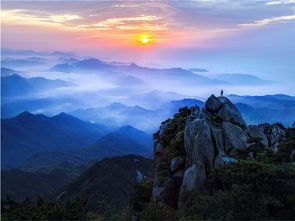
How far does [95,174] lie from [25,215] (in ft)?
287

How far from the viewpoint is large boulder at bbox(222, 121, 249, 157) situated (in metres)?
29.6

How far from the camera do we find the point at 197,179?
2630 centimetres

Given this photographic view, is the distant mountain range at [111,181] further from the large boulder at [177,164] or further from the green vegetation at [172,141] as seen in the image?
the large boulder at [177,164]

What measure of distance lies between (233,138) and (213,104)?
21.6 feet

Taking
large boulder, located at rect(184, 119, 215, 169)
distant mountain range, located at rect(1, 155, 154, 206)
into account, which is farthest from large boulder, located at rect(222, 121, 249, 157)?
distant mountain range, located at rect(1, 155, 154, 206)

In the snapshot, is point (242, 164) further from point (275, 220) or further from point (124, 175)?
point (124, 175)

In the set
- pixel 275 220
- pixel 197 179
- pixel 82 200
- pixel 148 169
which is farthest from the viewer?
pixel 148 169

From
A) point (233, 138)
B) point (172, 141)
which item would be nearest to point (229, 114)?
point (233, 138)

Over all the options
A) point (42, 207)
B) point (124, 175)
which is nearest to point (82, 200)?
point (42, 207)

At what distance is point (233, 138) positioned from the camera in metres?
30.3

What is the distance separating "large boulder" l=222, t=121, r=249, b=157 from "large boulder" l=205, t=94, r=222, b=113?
3.75 meters

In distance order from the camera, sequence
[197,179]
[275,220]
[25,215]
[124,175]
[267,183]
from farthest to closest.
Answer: [124,175] → [197,179] → [25,215] → [267,183] → [275,220]

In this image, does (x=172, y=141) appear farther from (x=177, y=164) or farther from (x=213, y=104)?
(x=213, y=104)

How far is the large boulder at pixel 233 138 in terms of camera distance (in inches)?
1167
